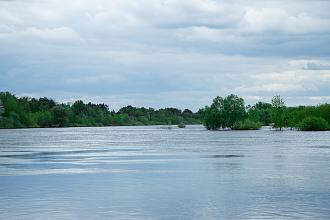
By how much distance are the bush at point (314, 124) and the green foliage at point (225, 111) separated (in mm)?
16806

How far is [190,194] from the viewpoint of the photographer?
78.9ft

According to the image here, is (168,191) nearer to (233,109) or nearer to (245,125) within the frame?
(233,109)

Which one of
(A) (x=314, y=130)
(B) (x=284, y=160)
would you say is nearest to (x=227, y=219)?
(B) (x=284, y=160)

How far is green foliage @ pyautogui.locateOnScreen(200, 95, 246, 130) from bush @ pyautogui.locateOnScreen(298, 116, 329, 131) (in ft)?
55.1

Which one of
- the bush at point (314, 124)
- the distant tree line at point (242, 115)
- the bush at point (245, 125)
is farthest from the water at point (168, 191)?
the bush at point (245, 125)

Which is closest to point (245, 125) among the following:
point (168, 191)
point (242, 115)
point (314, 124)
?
point (242, 115)

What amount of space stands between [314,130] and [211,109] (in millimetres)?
25292

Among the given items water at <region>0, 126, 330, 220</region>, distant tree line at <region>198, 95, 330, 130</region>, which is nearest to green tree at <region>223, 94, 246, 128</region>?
distant tree line at <region>198, 95, 330, 130</region>

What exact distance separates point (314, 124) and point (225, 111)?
2248 centimetres

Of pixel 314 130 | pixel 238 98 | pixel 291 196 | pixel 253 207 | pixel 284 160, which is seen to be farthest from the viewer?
pixel 238 98

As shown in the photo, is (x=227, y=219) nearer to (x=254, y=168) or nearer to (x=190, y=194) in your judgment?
(x=190, y=194)

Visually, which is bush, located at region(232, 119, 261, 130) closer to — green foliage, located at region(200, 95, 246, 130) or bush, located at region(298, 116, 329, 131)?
green foliage, located at region(200, 95, 246, 130)

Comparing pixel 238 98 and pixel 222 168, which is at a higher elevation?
pixel 238 98

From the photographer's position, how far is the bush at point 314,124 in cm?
13900
